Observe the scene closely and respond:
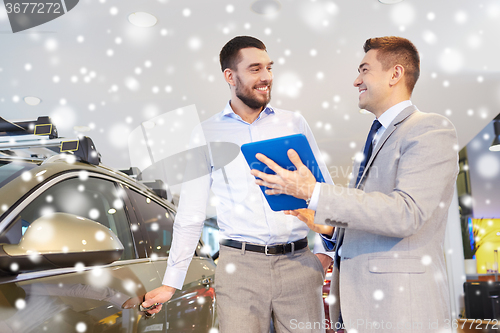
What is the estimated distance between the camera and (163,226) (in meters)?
2.07

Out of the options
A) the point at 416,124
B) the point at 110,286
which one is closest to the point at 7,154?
the point at 110,286

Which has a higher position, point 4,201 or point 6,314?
point 4,201

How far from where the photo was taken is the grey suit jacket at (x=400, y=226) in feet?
3.32

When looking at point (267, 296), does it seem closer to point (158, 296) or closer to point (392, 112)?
point (158, 296)

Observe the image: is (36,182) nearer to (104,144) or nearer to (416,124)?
(416,124)

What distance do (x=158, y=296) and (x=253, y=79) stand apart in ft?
3.40

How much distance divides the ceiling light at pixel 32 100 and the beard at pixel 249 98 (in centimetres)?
421

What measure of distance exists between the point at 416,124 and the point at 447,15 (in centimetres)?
269

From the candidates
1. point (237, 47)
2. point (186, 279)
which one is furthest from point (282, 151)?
point (186, 279)

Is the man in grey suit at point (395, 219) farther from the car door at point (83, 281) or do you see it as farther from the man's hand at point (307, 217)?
the car door at point (83, 281)

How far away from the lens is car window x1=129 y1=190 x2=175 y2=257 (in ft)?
6.19

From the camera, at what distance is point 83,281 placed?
128 centimetres

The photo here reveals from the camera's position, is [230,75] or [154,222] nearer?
[230,75]

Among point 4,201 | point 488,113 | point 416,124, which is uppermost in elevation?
point 488,113
